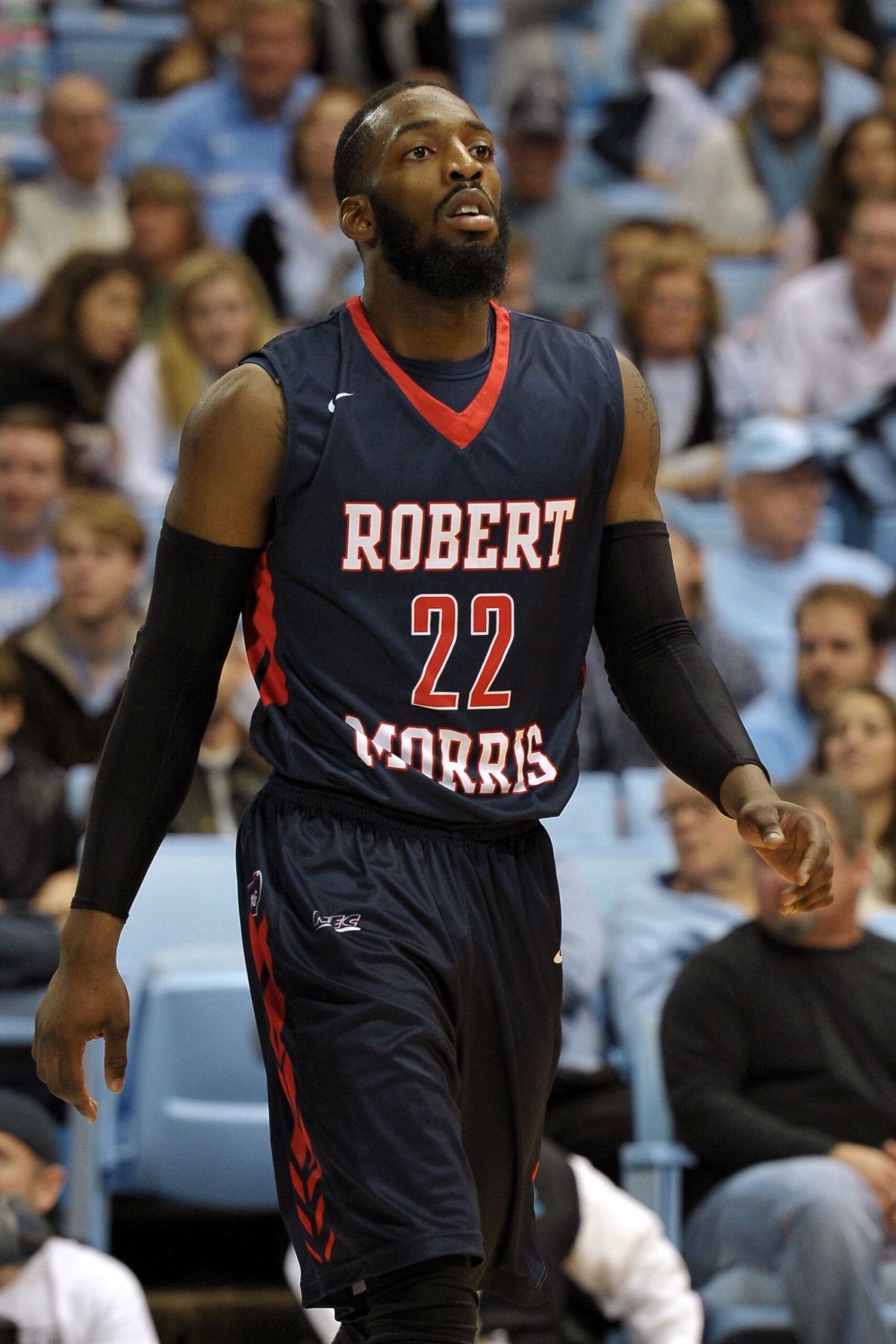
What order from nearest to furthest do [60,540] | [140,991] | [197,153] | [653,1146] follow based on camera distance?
[653,1146] < [140,991] < [60,540] < [197,153]

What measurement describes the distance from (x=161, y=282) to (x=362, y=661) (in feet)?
18.3

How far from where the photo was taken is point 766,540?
22.7ft

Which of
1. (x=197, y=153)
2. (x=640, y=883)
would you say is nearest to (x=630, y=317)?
(x=197, y=153)

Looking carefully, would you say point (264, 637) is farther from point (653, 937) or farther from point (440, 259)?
point (653, 937)

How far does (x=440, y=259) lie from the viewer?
259cm

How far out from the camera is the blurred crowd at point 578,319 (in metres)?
5.08

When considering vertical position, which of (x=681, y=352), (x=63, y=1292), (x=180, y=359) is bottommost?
(x=63, y=1292)

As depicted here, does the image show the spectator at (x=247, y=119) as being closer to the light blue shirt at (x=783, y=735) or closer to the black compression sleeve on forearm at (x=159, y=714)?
the light blue shirt at (x=783, y=735)

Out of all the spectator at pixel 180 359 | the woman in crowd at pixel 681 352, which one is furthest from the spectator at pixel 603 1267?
the woman in crowd at pixel 681 352

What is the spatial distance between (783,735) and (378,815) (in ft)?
11.9

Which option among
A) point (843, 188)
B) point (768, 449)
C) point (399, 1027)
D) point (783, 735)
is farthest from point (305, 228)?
point (399, 1027)

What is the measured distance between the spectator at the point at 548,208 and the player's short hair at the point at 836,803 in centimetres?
433

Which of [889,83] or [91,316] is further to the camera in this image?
[889,83]

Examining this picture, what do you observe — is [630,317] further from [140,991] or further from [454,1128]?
[454,1128]
